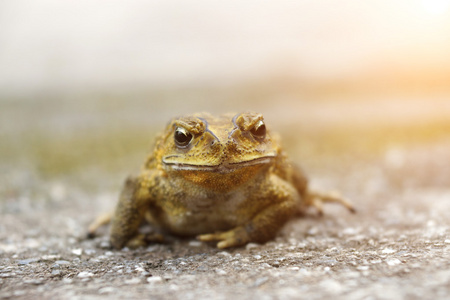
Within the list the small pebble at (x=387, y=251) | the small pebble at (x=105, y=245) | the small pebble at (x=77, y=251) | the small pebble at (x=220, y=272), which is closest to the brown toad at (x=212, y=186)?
the small pebble at (x=105, y=245)

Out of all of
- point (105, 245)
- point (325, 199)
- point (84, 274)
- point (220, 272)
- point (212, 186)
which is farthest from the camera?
point (325, 199)

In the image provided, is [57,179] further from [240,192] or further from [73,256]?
[240,192]

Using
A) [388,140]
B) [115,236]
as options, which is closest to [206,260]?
[115,236]

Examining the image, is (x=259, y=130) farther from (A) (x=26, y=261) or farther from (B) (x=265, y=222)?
(A) (x=26, y=261)

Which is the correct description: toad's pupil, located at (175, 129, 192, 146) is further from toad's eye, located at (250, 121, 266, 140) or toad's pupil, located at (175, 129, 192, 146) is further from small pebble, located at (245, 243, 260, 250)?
small pebble, located at (245, 243, 260, 250)

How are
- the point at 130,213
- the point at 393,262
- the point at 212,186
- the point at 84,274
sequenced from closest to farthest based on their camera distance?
the point at 393,262
the point at 84,274
the point at 212,186
the point at 130,213

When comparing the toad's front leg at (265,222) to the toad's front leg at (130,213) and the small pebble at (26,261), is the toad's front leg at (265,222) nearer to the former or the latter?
the toad's front leg at (130,213)

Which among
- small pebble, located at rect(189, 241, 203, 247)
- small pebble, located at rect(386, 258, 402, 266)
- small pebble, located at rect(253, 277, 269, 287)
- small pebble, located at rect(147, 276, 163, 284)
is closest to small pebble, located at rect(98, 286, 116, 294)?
small pebble, located at rect(147, 276, 163, 284)

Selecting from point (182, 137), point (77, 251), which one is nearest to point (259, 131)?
point (182, 137)
